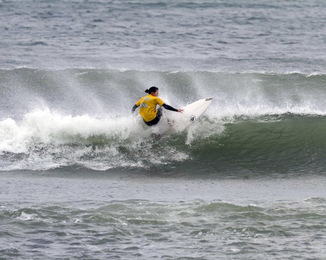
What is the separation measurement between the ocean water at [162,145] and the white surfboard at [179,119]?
183 mm

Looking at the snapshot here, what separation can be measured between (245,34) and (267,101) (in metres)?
10.9

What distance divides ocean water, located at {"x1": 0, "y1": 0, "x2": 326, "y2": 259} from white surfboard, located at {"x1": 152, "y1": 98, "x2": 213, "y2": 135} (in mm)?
183

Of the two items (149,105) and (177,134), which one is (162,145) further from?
(149,105)

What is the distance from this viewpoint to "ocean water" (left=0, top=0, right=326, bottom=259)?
9422 millimetres

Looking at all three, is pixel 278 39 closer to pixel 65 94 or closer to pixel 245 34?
pixel 245 34

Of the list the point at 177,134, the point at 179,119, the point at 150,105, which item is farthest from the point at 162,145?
the point at 150,105

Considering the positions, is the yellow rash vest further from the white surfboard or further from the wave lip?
the wave lip

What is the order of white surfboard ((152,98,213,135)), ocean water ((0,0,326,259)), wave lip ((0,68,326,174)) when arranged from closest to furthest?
ocean water ((0,0,326,259)) < wave lip ((0,68,326,174)) < white surfboard ((152,98,213,135))

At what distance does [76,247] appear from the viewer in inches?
354

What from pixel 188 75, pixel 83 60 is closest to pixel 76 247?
pixel 188 75

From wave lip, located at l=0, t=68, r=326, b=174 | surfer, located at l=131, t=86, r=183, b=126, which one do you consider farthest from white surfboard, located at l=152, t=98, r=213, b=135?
surfer, located at l=131, t=86, r=183, b=126

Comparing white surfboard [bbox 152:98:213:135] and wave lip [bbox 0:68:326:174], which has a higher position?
white surfboard [bbox 152:98:213:135]

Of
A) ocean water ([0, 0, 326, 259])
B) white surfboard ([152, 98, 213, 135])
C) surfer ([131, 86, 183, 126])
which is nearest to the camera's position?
ocean water ([0, 0, 326, 259])

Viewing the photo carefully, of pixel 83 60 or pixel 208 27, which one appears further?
pixel 208 27
